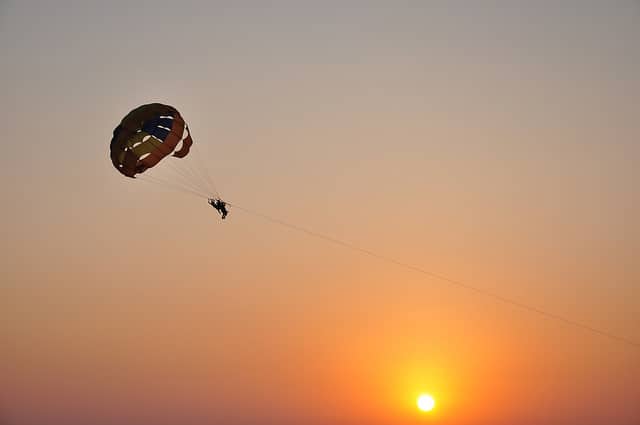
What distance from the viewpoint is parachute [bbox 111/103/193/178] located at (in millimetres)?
75062

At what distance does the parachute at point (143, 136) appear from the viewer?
75.1 m

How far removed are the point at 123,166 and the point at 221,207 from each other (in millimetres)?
6491

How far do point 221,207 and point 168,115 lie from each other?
257 inches

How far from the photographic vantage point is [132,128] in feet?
246

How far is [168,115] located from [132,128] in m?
2.32

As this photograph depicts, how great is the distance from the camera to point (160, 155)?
75.6 m

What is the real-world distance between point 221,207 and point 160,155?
194 inches

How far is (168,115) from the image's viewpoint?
75.4m

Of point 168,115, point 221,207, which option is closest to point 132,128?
point 168,115

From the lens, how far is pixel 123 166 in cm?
7556

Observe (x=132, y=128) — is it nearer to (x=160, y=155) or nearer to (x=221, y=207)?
(x=160, y=155)

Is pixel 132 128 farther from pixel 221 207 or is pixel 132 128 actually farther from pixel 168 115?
pixel 221 207

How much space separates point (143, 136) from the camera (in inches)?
2963

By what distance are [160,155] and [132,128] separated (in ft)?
7.74
